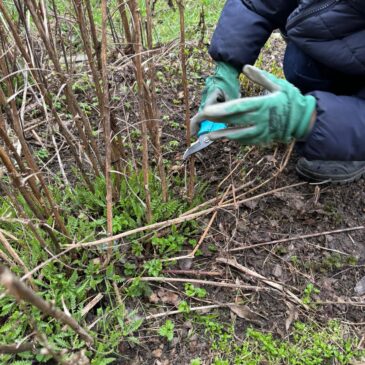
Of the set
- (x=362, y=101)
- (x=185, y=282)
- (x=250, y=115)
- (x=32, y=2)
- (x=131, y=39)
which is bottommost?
(x=185, y=282)

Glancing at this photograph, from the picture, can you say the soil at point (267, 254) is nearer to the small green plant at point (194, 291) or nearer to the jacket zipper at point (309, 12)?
the small green plant at point (194, 291)

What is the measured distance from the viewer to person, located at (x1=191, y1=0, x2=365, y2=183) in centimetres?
115

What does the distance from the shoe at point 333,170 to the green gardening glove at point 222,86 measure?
412 mm

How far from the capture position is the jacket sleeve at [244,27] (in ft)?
5.48

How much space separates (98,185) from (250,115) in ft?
2.20

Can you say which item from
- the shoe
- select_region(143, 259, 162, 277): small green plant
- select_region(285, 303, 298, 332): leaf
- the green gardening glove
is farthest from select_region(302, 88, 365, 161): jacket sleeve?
select_region(143, 259, 162, 277): small green plant

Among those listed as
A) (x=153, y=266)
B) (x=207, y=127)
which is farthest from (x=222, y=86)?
(x=153, y=266)

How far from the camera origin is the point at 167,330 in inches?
51.3

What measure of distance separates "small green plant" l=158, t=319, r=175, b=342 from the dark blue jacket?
706mm

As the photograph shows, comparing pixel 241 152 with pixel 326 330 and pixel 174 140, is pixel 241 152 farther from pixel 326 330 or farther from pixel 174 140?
pixel 326 330

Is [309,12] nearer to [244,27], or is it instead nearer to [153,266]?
[244,27]

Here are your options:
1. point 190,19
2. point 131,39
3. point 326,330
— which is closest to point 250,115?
point 131,39

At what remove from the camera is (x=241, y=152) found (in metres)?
1.82

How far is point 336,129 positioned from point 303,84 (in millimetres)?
530
